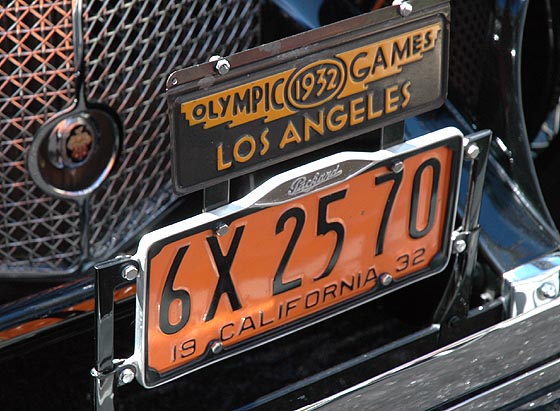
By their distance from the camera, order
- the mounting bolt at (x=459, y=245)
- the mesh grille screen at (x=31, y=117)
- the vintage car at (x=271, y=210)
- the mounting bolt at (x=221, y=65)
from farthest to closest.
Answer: the mounting bolt at (x=459, y=245), the mesh grille screen at (x=31, y=117), the vintage car at (x=271, y=210), the mounting bolt at (x=221, y=65)

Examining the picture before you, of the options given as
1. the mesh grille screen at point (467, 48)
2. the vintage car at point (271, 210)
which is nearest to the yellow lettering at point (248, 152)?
the vintage car at point (271, 210)

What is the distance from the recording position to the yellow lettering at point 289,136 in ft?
5.92

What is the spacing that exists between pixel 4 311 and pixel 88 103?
363mm

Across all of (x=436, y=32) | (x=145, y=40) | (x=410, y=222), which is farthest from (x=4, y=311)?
(x=436, y=32)

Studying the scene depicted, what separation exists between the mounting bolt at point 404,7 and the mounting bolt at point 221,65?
0.32 meters

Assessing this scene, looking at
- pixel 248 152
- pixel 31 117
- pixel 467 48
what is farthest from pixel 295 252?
pixel 467 48

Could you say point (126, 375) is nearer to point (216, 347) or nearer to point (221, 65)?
point (216, 347)

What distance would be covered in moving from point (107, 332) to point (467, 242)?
2.35 feet

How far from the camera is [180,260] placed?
5.79 ft

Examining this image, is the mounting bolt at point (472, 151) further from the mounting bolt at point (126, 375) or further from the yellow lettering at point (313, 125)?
the mounting bolt at point (126, 375)

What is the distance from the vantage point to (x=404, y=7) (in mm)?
1857

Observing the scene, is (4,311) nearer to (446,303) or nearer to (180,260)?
(180,260)

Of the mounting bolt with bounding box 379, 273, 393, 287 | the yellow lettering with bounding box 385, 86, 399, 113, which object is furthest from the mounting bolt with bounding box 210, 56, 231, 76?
the mounting bolt with bounding box 379, 273, 393, 287

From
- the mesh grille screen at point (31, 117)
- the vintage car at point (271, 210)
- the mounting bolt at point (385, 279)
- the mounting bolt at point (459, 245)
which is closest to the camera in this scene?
the vintage car at point (271, 210)
